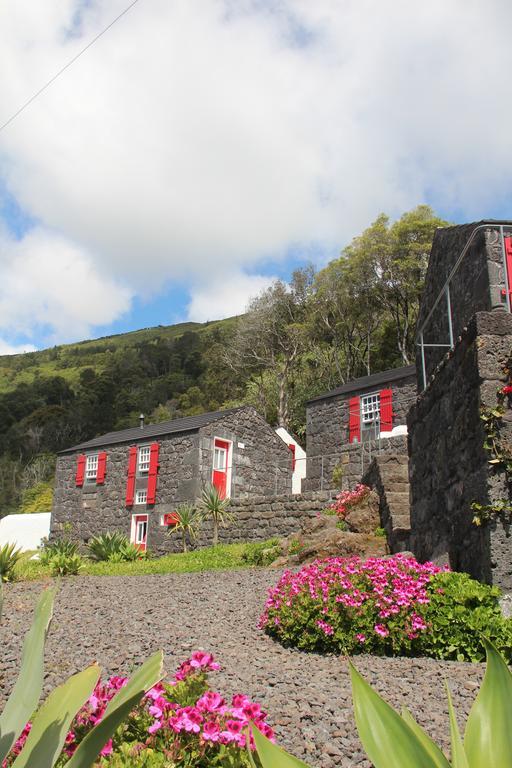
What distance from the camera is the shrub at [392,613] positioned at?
16.5 feet

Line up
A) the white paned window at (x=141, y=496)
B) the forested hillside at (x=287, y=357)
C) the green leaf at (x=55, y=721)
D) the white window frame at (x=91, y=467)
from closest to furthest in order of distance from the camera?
the green leaf at (x=55, y=721) < the white paned window at (x=141, y=496) < the white window frame at (x=91, y=467) < the forested hillside at (x=287, y=357)

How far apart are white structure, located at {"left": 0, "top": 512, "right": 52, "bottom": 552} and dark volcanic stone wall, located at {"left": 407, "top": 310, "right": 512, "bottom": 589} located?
21366 millimetres

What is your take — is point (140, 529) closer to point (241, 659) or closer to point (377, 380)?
point (377, 380)

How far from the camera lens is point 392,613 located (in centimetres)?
521

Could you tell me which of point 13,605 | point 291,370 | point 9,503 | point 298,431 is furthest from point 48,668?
point 9,503

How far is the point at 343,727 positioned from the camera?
11.1ft

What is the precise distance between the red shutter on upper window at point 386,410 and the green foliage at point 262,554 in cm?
926

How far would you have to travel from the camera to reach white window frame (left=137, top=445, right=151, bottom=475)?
72.9ft

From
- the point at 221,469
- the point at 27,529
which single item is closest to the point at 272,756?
the point at 221,469

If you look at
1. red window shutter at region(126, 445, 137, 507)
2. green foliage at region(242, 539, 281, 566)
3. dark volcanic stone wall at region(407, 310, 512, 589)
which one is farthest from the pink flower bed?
red window shutter at region(126, 445, 137, 507)

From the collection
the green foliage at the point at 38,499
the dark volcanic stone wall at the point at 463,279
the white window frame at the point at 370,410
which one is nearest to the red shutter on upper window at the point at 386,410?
the white window frame at the point at 370,410

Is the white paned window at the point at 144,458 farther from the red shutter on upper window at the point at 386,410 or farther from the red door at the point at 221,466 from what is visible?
the red shutter on upper window at the point at 386,410

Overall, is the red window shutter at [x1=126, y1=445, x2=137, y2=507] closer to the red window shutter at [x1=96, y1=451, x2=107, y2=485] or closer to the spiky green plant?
the red window shutter at [x1=96, y1=451, x2=107, y2=485]

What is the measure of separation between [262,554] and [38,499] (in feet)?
82.8
